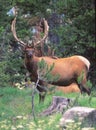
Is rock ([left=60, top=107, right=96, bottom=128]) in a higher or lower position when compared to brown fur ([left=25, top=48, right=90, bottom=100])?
higher

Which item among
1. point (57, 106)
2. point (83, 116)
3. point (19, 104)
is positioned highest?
point (83, 116)

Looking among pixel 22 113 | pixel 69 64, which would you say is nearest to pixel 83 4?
pixel 69 64

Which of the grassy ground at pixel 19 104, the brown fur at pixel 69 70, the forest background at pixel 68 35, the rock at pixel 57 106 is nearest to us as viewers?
the grassy ground at pixel 19 104

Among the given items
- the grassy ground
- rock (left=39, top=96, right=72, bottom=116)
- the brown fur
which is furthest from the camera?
the brown fur

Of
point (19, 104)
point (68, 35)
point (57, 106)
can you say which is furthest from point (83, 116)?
point (68, 35)

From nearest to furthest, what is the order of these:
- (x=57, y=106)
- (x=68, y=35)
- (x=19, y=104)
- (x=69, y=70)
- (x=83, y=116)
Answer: (x=83, y=116)
(x=57, y=106)
(x=19, y=104)
(x=69, y=70)
(x=68, y=35)

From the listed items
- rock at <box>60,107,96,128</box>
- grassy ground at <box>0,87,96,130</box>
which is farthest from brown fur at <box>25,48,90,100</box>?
rock at <box>60,107,96,128</box>

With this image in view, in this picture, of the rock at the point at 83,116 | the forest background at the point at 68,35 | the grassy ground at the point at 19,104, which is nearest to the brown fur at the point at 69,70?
the grassy ground at the point at 19,104

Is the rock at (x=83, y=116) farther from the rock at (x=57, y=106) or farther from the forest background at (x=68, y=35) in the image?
the forest background at (x=68, y=35)

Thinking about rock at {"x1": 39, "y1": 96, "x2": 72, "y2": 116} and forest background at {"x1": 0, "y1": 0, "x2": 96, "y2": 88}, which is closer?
rock at {"x1": 39, "y1": 96, "x2": 72, "y2": 116}

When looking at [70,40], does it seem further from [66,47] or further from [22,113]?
[22,113]

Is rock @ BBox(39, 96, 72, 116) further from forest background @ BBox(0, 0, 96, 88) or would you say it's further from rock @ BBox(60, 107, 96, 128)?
forest background @ BBox(0, 0, 96, 88)

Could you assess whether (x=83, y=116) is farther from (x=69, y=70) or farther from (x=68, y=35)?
(x=68, y=35)

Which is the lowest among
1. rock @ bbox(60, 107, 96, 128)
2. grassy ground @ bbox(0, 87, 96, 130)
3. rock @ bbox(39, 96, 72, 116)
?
grassy ground @ bbox(0, 87, 96, 130)
